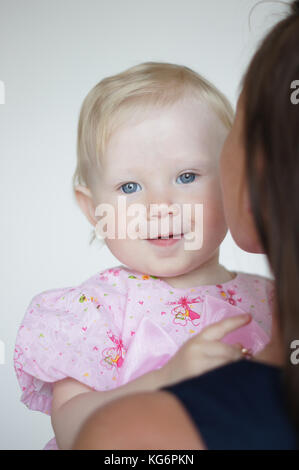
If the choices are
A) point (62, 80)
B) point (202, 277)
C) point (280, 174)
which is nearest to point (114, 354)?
point (202, 277)

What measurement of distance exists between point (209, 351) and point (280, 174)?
341 mm

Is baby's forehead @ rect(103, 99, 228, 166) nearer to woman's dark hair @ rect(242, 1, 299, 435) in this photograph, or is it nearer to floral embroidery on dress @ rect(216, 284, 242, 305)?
floral embroidery on dress @ rect(216, 284, 242, 305)

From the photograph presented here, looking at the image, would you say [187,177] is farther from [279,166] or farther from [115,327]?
[279,166]

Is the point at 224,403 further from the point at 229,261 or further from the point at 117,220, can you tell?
the point at 229,261

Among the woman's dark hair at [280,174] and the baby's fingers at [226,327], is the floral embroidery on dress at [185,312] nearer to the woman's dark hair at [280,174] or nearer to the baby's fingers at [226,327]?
the baby's fingers at [226,327]

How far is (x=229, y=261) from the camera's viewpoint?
2.46 m

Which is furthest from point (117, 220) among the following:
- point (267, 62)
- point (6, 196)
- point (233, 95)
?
point (233, 95)

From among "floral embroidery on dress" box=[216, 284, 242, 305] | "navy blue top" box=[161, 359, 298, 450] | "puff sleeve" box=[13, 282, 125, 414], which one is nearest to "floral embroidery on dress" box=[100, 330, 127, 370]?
"puff sleeve" box=[13, 282, 125, 414]

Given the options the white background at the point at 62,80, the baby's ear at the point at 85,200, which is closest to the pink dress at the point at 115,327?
the baby's ear at the point at 85,200

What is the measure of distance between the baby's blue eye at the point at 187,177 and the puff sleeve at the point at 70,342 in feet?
0.86

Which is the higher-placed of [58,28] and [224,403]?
[58,28]

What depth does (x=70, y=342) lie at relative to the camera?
1.22 meters

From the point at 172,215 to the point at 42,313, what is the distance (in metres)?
0.32

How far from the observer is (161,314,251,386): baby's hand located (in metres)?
0.96
